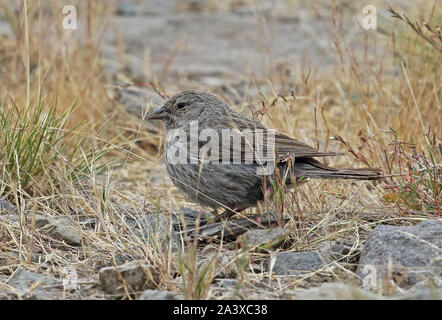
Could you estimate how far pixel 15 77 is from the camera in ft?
24.0

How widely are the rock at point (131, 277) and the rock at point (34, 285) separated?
268 millimetres

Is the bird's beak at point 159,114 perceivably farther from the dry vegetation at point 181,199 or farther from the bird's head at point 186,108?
the dry vegetation at point 181,199

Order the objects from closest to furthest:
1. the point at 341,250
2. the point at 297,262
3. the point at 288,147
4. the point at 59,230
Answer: the point at 297,262
the point at 341,250
the point at 59,230
the point at 288,147

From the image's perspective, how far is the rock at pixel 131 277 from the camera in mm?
3399

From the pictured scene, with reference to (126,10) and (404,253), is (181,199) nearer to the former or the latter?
(404,253)

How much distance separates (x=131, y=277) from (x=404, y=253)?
1421 mm

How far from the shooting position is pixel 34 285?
346 centimetres

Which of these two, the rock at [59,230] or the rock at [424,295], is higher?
the rock at [59,230]

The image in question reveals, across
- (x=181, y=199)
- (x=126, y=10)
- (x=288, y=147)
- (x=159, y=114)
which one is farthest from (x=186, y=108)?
(x=126, y=10)

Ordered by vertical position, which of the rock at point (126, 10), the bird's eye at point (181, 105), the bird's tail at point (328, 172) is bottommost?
the bird's tail at point (328, 172)

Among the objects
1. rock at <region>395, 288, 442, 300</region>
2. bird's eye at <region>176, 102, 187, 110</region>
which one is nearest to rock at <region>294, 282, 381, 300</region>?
rock at <region>395, 288, 442, 300</region>

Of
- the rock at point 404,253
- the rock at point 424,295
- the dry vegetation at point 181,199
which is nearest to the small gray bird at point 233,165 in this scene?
the dry vegetation at point 181,199
